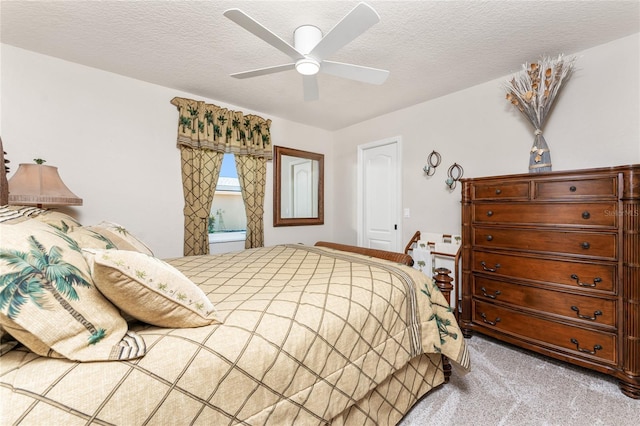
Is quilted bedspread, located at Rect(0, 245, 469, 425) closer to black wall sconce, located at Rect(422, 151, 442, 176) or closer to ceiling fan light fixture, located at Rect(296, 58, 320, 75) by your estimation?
ceiling fan light fixture, located at Rect(296, 58, 320, 75)

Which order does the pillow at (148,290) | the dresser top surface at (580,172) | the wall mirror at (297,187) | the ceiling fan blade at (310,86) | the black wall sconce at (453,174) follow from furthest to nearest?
the wall mirror at (297,187), the black wall sconce at (453,174), the ceiling fan blade at (310,86), the dresser top surface at (580,172), the pillow at (148,290)

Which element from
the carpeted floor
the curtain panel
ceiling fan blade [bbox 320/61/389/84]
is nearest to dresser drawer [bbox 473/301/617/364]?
the carpeted floor

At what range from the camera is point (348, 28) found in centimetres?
146

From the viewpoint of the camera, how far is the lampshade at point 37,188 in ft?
6.15

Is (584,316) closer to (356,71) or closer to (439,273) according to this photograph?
(439,273)

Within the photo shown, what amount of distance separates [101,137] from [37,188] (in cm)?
87

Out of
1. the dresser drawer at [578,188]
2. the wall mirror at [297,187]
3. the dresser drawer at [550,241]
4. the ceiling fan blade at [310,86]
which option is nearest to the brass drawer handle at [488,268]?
the dresser drawer at [550,241]

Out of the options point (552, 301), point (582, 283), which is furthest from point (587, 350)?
point (582, 283)

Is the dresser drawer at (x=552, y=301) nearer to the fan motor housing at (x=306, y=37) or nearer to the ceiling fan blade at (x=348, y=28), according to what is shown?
the ceiling fan blade at (x=348, y=28)

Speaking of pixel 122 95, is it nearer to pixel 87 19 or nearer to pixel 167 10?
pixel 87 19

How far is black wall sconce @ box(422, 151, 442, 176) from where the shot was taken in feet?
10.5

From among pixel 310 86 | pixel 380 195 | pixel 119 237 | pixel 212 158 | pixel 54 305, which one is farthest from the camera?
pixel 380 195

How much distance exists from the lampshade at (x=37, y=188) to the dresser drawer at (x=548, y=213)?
3320mm

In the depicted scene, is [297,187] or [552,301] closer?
[552,301]
